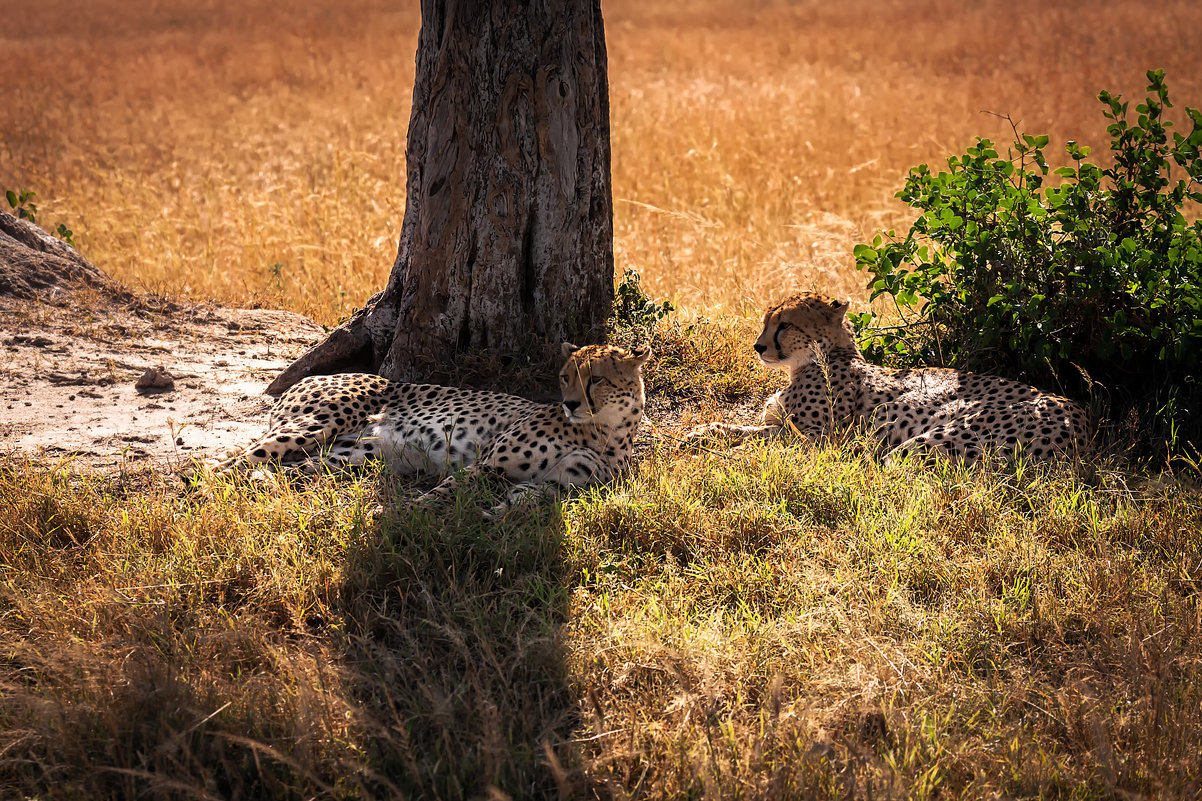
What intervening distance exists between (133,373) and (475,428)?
2.32 meters

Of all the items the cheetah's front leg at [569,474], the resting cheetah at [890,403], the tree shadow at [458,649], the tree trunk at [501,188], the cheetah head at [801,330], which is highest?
the tree trunk at [501,188]

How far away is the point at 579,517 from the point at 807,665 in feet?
3.67

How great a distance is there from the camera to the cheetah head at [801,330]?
4.72m

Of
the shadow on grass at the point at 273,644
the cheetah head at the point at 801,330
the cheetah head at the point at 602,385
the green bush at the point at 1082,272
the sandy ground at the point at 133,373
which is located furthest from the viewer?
the cheetah head at the point at 801,330

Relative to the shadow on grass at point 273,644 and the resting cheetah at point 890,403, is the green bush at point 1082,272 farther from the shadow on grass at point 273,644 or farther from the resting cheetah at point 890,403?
the shadow on grass at point 273,644

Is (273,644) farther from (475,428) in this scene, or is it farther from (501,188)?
(501,188)

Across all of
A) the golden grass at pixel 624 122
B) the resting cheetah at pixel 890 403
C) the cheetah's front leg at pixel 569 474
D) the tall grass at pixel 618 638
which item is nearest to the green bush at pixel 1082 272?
the resting cheetah at pixel 890 403

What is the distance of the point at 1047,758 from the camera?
2.37 m

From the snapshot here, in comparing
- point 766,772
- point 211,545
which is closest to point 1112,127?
point 766,772

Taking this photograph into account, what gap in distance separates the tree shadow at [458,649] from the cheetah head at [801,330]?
170 cm

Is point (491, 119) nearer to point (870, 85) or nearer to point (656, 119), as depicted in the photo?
point (656, 119)

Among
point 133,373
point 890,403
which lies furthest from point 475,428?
point 133,373

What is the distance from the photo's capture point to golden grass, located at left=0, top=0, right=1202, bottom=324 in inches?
306

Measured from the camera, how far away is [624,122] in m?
12.3
